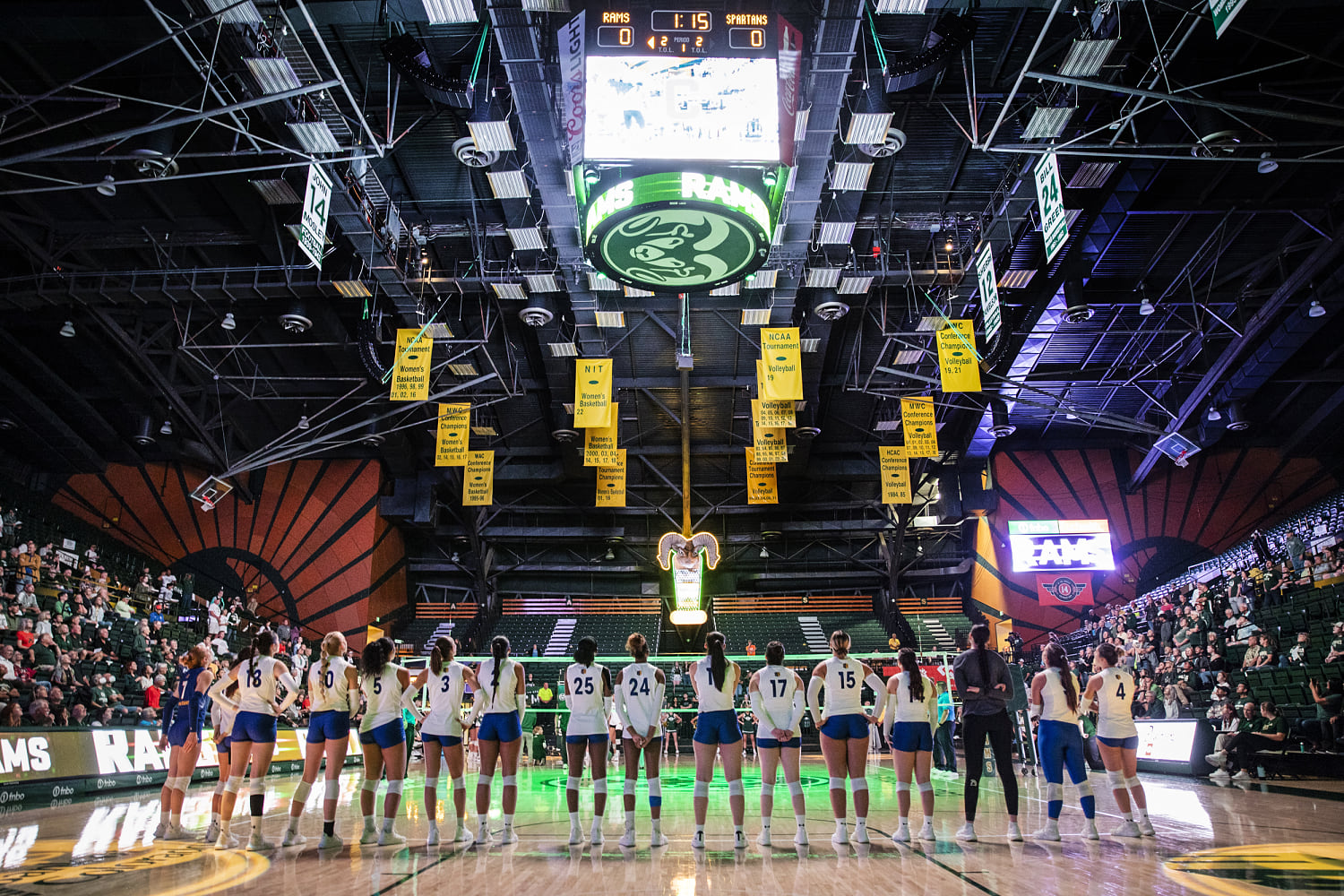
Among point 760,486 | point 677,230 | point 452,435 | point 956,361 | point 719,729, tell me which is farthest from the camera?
point 760,486

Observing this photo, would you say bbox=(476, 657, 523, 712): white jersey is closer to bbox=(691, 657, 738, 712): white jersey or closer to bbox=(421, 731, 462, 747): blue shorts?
bbox=(421, 731, 462, 747): blue shorts

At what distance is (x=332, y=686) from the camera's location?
727 cm

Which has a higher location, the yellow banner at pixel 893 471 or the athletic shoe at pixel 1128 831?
the yellow banner at pixel 893 471

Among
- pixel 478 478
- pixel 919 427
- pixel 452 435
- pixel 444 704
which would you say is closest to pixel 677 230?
pixel 444 704

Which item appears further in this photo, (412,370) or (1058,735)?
(412,370)

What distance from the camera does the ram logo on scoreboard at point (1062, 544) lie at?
25.3m

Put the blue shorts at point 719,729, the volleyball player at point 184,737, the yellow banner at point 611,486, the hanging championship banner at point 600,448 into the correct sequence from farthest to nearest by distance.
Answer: the yellow banner at point 611,486, the hanging championship banner at point 600,448, the volleyball player at point 184,737, the blue shorts at point 719,729

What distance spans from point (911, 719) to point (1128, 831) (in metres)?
2.24

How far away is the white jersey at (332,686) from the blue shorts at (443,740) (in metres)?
0.80

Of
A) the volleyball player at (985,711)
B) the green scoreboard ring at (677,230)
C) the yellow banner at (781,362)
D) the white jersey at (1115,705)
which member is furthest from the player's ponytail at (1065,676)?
the yellow banner at (781,362)

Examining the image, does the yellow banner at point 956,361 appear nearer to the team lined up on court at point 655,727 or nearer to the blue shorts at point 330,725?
the team lined up on court at point 655,727

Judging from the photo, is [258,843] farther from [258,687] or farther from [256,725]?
[258,687]

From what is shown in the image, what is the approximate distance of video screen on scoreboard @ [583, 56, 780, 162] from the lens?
32.4 feet

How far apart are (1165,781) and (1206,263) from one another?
11.6 meters
